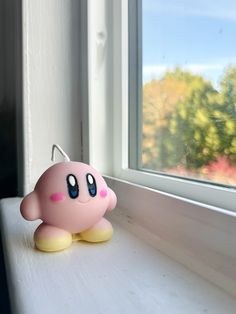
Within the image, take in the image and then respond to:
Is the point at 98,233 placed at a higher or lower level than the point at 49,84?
lower

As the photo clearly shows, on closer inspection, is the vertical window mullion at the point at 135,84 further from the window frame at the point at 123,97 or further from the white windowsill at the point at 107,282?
the white windowsill at the point at 107,282

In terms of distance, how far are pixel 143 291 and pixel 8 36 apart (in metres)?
0.88

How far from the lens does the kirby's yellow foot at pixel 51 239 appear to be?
0.45 m

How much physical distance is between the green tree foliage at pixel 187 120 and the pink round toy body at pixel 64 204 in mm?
142

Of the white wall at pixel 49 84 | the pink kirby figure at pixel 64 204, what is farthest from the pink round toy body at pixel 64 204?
the white wall at pixel 49 84

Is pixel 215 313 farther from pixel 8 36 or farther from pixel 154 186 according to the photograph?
pixel 8 36

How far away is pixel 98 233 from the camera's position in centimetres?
48

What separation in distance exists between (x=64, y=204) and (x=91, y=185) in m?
0.04

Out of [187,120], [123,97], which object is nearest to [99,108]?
[123,97]

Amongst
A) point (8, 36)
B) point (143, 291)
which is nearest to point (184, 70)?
point (143, 291)

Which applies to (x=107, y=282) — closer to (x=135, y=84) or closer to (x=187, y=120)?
(x=187, y=120)

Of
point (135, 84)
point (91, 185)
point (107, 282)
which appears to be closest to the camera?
point (107, 282)

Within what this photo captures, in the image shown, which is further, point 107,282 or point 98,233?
point 98,233

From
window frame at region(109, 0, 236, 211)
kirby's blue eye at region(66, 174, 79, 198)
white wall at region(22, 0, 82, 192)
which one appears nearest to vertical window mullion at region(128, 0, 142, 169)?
window frame at region(109, 0, 236, 211)
